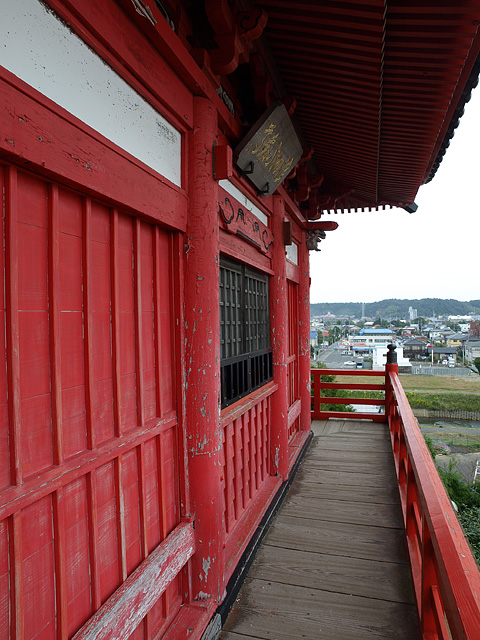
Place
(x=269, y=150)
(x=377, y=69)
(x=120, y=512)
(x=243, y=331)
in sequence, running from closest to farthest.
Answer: (x=120, y=512)
(x=377, y=69)
(x=269, y=150)
(x=243, y=331)

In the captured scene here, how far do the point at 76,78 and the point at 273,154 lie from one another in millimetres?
1987

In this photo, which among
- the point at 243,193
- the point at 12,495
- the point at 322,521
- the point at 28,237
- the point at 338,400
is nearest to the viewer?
the point at 12,495

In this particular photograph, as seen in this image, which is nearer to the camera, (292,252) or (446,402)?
(292,252)

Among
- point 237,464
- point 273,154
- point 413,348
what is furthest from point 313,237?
point 413,348

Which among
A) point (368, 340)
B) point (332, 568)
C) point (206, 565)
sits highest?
point (206, 565)

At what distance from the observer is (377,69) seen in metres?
2.44

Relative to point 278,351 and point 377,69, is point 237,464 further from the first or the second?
point 377,69

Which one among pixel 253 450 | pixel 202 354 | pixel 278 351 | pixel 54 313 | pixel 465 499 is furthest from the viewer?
pixel 465 499

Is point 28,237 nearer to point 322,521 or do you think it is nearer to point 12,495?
point 12,495

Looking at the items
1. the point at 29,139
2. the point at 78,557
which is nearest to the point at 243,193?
the point at 29,139

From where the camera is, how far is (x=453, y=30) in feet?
7.02

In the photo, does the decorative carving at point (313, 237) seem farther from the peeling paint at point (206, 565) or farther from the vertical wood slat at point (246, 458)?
the peeling paint at point (206, 565)

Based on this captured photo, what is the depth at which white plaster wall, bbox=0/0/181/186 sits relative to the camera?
116 centimetres

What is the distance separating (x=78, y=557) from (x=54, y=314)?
0.87 m
